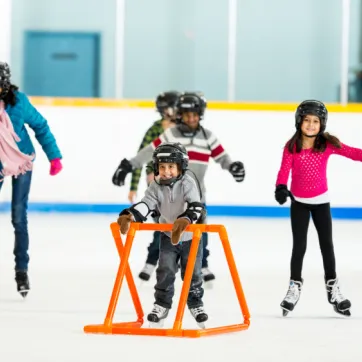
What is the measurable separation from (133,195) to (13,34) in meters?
6.52

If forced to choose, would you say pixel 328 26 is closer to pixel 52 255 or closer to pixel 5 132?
pixel 52 255

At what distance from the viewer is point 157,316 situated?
439 centimetres

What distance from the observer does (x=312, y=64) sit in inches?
482

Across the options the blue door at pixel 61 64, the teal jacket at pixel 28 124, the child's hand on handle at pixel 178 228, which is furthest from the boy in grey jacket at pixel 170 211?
the blue door at pixel 61 64

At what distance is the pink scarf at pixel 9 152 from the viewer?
5273 mm

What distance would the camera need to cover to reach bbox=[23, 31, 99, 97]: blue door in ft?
40.6

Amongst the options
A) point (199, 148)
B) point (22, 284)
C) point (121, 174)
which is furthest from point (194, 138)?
point (22, 284)

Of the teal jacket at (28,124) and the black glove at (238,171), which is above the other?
the teal jacket at (28,124)

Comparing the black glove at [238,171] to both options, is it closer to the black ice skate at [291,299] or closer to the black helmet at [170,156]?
the black ice skate at [291,299]

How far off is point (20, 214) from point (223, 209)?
6.44 metres

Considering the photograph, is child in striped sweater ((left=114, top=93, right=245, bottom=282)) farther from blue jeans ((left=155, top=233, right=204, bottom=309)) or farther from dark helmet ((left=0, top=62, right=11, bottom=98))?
blue jeans ((left=155, top=233, right=204, bottom=309))

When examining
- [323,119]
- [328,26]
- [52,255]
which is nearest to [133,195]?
[52,255]

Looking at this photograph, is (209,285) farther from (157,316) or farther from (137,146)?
(137,146)

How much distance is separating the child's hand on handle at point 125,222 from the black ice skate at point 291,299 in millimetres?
907
